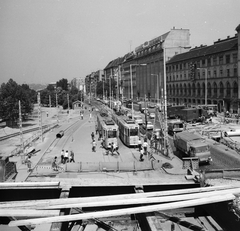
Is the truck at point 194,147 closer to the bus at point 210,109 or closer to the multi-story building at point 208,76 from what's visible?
the bus at point 210,109

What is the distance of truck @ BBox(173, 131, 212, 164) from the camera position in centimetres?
2172

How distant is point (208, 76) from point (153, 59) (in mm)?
34907

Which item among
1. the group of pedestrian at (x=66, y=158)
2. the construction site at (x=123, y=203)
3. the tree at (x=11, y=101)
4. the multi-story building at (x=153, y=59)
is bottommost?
the group of pedestrian at (x=66, y=158)

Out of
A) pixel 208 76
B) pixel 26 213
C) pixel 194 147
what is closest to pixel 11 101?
pixel 208 76

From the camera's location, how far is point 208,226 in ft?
20.8

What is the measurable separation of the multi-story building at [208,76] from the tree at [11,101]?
120 feet

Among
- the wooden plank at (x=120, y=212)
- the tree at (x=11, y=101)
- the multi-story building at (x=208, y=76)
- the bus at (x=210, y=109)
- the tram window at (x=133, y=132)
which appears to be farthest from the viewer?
the tree at (x=11, y=101)

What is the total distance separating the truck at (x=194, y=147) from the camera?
21.7m

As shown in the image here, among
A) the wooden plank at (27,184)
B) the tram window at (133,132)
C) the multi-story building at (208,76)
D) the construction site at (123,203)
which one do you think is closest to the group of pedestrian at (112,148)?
the tram window at (133,132)

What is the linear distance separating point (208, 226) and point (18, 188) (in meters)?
4.18

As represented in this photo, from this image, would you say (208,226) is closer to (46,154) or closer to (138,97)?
(46,154)

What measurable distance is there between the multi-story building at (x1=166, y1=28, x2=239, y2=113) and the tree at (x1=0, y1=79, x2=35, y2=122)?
3670 cm

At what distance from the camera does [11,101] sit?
2377 inches

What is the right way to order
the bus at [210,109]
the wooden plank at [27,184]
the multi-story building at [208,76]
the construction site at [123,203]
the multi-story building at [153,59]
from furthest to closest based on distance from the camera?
the multi-story building at [153,59] < the multi-story building at [208,76] < the bus at [210,109] < the wooden plank at [27,184] < the construction site at [123,203]
